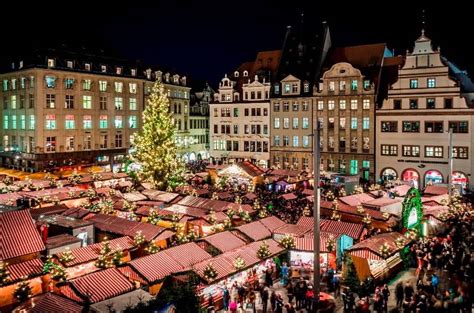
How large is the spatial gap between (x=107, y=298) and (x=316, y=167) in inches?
353

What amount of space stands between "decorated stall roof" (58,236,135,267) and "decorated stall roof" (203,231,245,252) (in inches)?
158

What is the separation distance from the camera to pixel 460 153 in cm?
4662

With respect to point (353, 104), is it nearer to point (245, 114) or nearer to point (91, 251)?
point (245, 114)

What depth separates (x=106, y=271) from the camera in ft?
60.4

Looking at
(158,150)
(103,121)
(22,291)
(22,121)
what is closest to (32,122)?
(22,121)

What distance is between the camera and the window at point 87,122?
198 feet

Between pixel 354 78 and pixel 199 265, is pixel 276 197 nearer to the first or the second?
pixel 199 265

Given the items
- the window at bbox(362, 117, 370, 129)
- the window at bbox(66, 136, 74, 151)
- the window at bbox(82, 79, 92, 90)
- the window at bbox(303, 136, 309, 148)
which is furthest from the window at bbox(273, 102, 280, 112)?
the window at bbox(66, 136, 74, 151)

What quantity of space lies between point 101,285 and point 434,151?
1635 inches

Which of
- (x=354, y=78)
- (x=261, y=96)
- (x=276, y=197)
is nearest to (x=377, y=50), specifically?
(x=354, y=78)

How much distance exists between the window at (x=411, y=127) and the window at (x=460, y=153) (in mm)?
4608

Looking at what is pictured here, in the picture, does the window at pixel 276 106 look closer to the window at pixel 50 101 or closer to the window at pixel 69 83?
the window at pixel 69 83

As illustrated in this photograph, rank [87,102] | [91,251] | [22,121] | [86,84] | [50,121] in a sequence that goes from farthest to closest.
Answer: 1. [87,102]
2. [86,84]
3. [22,121]
4. [50,121]
5. [91,251]

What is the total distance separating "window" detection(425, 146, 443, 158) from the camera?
4840 cm
